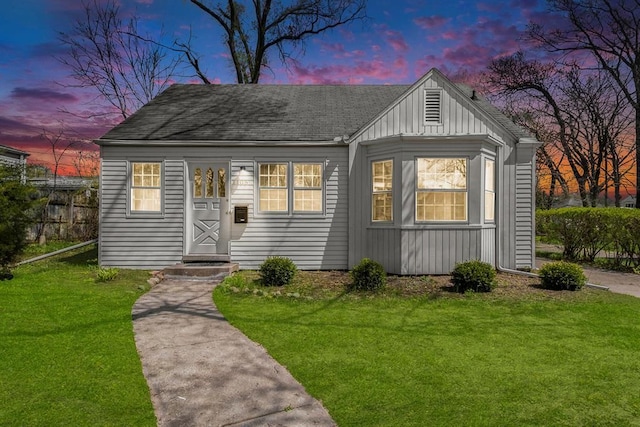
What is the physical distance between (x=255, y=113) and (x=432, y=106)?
5561mm

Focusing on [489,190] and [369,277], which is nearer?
[369,277]

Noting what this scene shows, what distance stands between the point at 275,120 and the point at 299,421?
1010 centimetres

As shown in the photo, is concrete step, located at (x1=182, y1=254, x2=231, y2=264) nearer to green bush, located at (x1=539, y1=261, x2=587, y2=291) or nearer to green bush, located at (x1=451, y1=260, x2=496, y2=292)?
green bush, located at (x1=451, y1=260, x2=496, y2=292)

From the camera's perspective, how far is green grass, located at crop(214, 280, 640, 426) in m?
3.41

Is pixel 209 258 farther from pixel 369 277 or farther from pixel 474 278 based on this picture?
pixel 474 278

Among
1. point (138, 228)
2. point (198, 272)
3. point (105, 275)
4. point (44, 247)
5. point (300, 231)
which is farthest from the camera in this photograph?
point (44, 247)

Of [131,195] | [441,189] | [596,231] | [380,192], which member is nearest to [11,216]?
[131,195]

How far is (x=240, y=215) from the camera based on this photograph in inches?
432

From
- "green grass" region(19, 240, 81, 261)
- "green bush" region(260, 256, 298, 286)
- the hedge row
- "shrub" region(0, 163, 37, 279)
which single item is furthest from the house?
"green grass" region(19, 240, 81, 261)

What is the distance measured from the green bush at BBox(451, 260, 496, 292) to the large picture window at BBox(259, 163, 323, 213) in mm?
4445

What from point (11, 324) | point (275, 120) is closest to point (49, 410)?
point (11, 324)

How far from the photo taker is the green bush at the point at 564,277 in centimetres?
834

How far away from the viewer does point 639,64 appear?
20984 millimetres

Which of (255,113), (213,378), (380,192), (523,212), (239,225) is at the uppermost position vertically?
(255,113)
